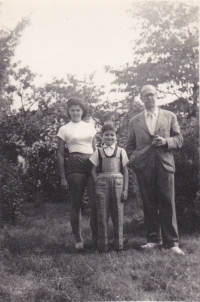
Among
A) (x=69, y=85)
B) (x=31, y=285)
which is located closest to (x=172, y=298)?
(x=31, y=285)

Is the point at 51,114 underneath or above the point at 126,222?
above

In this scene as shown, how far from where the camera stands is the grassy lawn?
2.45 metres

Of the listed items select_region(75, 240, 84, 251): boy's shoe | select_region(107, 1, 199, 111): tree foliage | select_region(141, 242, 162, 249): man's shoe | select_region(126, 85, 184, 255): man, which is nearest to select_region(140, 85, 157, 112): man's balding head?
select_region(126, 85, 184, 255): man

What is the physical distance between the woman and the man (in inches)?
20.6

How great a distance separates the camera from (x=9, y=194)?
559 cm

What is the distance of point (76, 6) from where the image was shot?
3.62m

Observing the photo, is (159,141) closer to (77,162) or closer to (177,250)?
(77,162)

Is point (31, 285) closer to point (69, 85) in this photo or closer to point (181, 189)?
point (181, 189)

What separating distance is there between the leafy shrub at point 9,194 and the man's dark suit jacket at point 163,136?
2718 millimetres

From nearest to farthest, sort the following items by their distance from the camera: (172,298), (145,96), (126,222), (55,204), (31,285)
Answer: (172,298) → (31,285) → (145,96) → (126,222) → (55,204)

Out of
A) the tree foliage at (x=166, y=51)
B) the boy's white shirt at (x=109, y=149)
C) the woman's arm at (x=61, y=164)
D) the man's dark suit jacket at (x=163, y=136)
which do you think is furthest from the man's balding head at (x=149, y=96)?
the tree foliage at (x=166, y=51)

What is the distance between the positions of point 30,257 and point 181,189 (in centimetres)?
203

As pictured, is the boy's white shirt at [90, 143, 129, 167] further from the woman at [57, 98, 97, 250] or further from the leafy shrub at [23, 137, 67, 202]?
the leafy shrub at [23, 137, 67, 202]

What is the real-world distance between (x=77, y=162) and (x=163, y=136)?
0.99 metres
